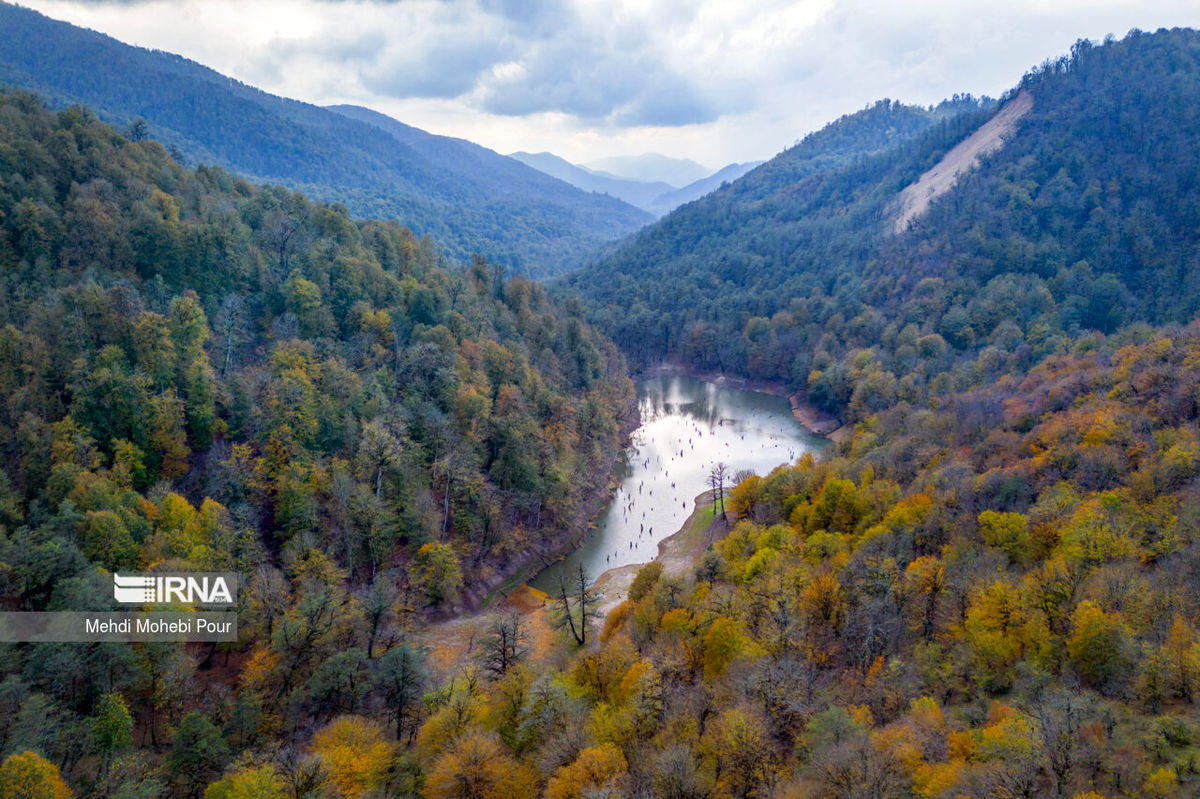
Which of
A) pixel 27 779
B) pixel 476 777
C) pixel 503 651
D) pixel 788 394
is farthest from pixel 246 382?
pixel 788 394

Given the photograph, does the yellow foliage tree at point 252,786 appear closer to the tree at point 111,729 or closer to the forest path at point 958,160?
the tree at point 111,729

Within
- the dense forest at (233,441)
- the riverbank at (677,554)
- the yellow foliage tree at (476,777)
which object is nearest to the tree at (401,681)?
the dense forest at (233,441)

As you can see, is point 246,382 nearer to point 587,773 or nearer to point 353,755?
point 353,755

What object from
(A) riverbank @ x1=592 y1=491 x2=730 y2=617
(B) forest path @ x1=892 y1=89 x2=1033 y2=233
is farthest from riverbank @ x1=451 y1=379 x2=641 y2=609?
(B) forest path @ x1=892 y1=89 x2=1033 y2=233

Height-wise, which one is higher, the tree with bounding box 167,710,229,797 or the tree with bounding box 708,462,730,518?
the tree with bounding box 708,462,730,518

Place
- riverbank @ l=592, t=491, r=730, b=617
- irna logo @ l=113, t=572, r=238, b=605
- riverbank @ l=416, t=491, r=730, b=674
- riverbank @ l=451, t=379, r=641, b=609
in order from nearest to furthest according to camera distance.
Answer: irna logo @ l=113, t=572, r=238, b=605 → riverbank @ l=416, t=491, r=730, b=674 → riverbank @ l=451, t=379, r=641, b=609 → riverbank @ l=592, t=491, r=730, b=617

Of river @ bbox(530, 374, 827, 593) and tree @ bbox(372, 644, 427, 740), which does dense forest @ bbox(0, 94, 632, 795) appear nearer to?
tree @ bbox(372, 644, 427, 740)
